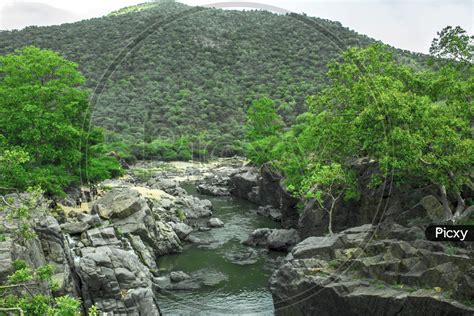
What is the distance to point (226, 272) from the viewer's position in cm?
3619

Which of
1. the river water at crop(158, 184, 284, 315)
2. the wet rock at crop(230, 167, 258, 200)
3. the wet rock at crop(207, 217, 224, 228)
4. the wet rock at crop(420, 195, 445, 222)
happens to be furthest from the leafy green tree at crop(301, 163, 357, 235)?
the wet rock at crop(230, 167, 258, 200)

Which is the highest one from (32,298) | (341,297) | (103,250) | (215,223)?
(32,298)

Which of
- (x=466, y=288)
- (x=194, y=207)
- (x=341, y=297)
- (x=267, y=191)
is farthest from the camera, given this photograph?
(x=267, y=191)

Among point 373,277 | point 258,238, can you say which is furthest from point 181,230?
point 373,277

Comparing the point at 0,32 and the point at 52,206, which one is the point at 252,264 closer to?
the point at 52,206

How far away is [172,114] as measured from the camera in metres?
123

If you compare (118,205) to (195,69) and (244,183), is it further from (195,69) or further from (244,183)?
(195,69)

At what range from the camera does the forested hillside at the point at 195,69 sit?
11825 centimetres

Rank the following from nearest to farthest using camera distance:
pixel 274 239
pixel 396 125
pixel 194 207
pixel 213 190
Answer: pixel 396 125, pixel 274 239, pixel 194 207, pixel 213 190

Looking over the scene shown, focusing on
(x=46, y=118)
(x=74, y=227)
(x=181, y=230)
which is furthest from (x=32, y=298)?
(x=181, y=230)

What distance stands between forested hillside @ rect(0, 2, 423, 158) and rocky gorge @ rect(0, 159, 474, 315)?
6891 cm

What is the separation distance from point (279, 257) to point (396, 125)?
1764 cm

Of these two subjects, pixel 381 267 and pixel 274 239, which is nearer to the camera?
pixel 381 267

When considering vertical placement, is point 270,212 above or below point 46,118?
below
